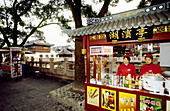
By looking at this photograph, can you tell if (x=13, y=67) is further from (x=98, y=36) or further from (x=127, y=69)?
(x=127, y=69)

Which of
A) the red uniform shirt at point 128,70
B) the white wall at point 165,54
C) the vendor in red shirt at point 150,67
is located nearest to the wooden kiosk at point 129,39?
the vendor in red shirt at point 150,67

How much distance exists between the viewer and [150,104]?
8.77 ft

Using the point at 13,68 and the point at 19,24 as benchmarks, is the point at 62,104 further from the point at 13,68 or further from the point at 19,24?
the point at 19,24

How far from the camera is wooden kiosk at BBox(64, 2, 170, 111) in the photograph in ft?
8.52

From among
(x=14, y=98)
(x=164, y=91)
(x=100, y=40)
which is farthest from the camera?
(x=14, y=98)

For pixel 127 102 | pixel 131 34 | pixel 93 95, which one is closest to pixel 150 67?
pixel 131 34

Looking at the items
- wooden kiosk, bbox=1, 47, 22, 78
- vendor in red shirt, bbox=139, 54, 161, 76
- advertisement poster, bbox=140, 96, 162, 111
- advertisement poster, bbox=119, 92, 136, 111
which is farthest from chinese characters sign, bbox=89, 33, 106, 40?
wooden kiosk, bbox=1, 47, 22, 78

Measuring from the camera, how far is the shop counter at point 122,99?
8.50 ft

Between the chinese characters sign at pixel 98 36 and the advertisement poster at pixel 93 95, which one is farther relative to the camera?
the chinese characters sign at pixel 98 36

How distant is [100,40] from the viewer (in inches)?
151

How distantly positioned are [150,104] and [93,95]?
1897 mm

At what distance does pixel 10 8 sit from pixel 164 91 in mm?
17706

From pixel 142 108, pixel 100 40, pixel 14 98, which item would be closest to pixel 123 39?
pixel 100 40

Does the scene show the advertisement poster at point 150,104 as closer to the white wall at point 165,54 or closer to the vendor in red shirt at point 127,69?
the vendor in red shirt at point 127,69
